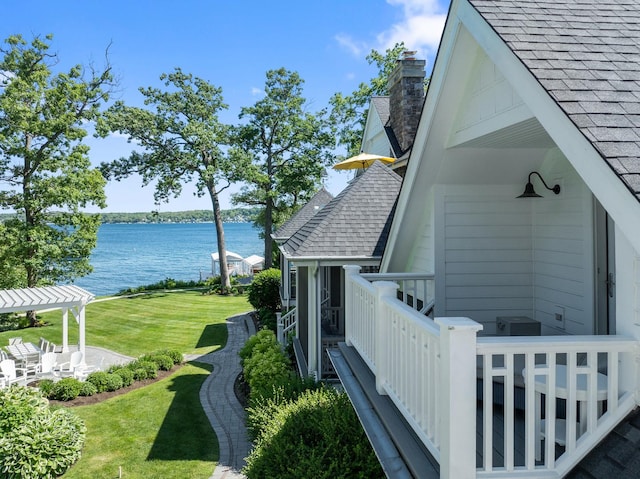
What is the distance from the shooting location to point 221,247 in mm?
32312

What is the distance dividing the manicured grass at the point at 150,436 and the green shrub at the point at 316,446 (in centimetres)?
283

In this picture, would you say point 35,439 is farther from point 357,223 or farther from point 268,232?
point 268,232

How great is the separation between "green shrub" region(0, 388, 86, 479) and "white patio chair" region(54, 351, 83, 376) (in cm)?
418

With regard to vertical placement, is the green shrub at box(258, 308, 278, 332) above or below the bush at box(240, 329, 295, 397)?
below

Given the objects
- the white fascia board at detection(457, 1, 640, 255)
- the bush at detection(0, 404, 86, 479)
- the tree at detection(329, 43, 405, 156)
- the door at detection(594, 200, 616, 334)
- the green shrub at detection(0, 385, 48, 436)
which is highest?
the tree at detection(329, 43, 405, 156)

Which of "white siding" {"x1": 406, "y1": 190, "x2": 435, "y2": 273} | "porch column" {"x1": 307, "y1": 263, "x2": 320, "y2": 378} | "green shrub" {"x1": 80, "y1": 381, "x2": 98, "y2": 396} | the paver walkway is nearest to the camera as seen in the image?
"white siding" {"x1": 406, "y1": 190, "x2": 435, "y2": 273}

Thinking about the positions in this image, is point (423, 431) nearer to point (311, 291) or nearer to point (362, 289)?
point (362, 289)

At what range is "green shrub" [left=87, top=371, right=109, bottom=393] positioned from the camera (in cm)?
1301

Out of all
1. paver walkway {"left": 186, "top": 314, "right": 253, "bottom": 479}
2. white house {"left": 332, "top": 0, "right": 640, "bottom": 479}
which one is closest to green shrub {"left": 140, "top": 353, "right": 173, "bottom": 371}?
paver walkway {"left": 186, "top": 314, "right": 253, "bottom": 479}

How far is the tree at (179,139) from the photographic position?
3083 centimetres

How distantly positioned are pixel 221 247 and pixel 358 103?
536 inches

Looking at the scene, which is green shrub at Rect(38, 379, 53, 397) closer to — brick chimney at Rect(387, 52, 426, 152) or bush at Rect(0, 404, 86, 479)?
bush at Rect(0, 404, 86, 479)

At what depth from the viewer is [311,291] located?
34.4 ft

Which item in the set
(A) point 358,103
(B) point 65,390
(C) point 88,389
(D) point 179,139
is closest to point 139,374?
(C) point 88,389
